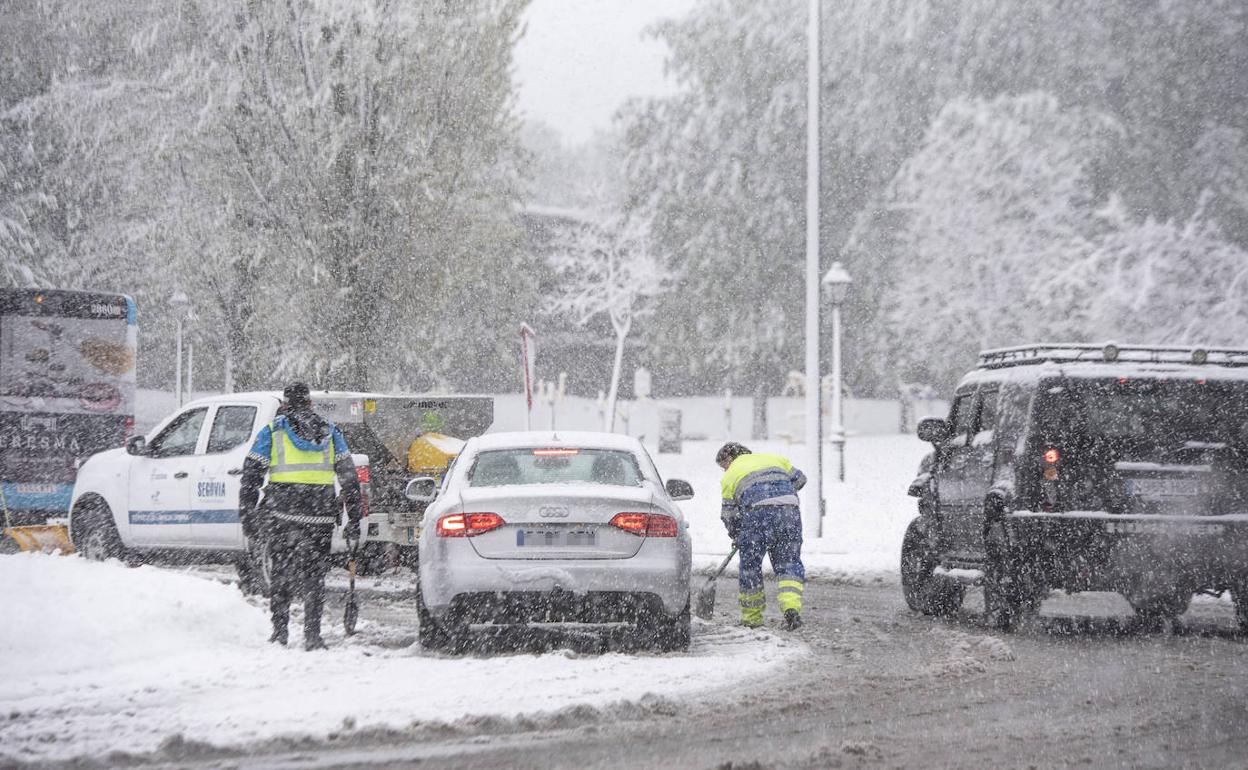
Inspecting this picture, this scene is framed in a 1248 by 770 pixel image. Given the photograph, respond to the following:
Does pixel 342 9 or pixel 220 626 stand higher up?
pixel 342 9

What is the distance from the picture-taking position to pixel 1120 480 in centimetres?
1146

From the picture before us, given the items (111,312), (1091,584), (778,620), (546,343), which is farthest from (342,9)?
(546,343)

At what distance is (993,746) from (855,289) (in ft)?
123

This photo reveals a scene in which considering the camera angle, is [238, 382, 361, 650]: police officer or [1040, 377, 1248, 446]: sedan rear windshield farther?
[1040, 377, 1248, 446]: sedan rear windshield

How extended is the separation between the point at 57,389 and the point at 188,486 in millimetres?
7591

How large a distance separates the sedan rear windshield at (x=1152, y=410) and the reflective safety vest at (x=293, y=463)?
4.84 meters

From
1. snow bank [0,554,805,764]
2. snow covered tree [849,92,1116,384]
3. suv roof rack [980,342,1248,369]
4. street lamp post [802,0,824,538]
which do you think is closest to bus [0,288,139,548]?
street lamp post [802,0,824,538]

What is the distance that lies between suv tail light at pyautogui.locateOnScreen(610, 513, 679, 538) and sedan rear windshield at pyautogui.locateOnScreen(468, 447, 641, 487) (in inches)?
18.1

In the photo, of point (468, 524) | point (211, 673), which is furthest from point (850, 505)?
point (211, 673)

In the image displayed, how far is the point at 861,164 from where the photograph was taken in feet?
144

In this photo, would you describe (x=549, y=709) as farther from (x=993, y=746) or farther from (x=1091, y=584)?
(x=1091, y=584)

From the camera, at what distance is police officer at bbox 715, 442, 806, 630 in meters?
12.2

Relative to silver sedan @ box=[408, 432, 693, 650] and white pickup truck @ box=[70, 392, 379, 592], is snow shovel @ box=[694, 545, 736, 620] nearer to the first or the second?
silver sedan @ box=[408, 432, 693, 650]

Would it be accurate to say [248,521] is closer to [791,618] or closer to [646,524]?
[646,524]
